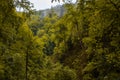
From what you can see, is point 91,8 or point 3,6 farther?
point 91,8

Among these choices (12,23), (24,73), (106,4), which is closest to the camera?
(12,23)

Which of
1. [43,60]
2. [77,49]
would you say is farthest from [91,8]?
[77,49]

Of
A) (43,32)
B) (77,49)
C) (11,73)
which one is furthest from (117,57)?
(43,32)

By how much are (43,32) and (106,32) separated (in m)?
56.0

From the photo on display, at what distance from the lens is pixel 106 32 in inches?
544

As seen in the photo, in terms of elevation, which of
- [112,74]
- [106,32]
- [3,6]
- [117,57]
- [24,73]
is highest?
[3,6]

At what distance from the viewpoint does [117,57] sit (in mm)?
14672

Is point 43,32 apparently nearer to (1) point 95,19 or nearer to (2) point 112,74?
(2) point 112,74

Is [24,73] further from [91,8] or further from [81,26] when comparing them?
[91,8]

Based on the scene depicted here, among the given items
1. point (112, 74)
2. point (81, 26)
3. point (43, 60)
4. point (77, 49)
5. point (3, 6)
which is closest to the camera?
point (3, 6)

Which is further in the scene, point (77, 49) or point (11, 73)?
point (77, 49)

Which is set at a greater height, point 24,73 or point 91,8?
point 91,8

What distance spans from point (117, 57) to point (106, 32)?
1.76m

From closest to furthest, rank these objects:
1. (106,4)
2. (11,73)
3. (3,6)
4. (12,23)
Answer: (3,6) < (12,23) < (106,4) < (11,73)
